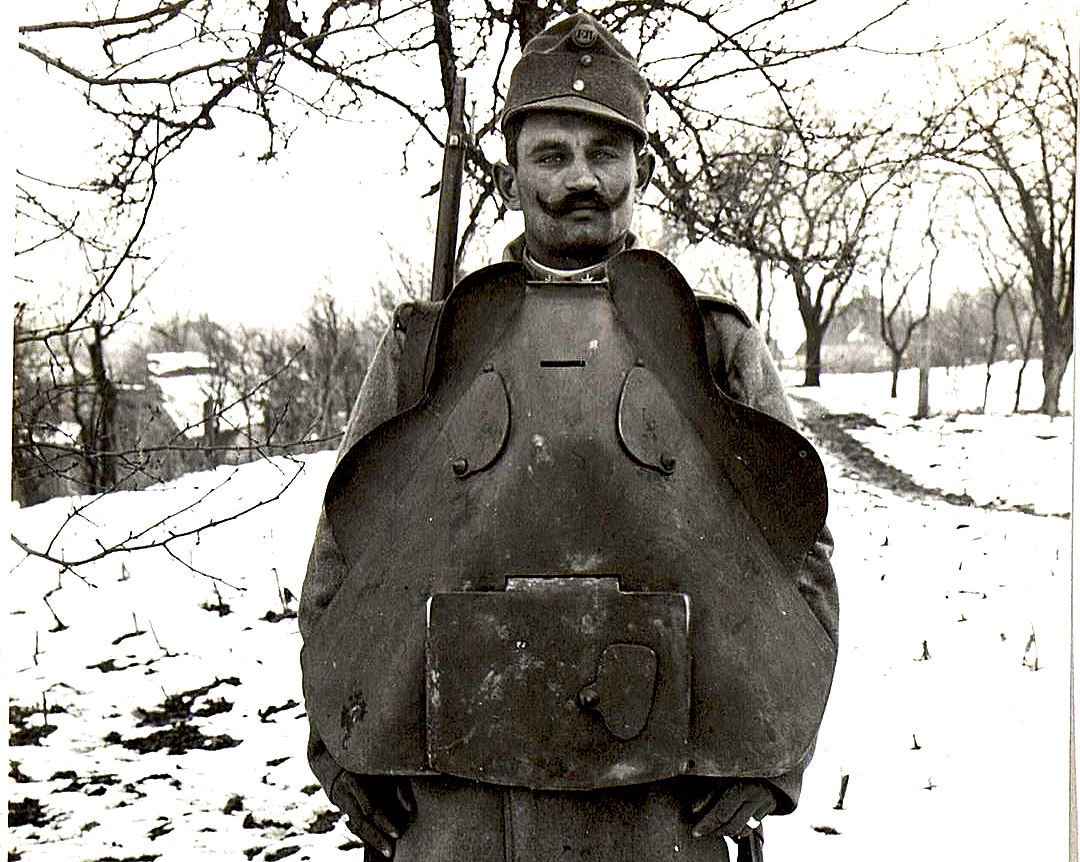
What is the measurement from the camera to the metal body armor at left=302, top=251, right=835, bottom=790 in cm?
132

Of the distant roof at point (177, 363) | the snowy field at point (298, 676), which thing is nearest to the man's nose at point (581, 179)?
the snowy field at point (298, 676)

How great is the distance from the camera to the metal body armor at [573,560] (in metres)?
1.32

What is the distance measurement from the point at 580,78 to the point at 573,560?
63 cm

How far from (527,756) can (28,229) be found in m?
2.91

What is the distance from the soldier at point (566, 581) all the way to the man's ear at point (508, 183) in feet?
0.25

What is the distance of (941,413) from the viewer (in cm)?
538

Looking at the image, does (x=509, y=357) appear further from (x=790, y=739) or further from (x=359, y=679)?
(x=790, y=739)

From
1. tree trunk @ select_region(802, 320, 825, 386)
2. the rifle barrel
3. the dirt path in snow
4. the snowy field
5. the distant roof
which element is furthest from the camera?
the distant roof

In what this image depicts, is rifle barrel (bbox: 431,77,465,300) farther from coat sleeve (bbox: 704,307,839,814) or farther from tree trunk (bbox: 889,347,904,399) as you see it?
tree trunk (bbox: 889,347,904,399)

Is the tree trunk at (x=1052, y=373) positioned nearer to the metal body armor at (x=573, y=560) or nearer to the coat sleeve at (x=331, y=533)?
the metal body armor at (x=573, y=560)

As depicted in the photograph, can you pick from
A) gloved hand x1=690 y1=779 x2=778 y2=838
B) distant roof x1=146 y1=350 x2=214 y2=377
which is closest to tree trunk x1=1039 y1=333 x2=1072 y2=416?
gloved hand x1=690 y1=779 x2=778 y2=838

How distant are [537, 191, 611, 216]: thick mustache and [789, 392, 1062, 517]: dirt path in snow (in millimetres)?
3417

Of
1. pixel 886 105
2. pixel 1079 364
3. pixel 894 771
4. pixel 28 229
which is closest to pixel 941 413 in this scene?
pixel 886 105

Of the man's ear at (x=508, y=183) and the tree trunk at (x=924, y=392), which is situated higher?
the man's ear at (x=508, y=183)
